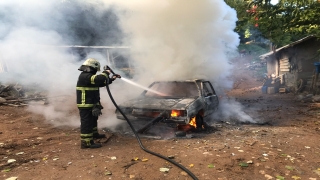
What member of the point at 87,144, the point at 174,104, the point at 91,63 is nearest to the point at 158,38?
the point at 174,104

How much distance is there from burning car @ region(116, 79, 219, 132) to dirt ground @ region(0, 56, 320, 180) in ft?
1.47

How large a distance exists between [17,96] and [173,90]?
7.36 metres

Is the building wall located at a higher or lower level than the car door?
higher

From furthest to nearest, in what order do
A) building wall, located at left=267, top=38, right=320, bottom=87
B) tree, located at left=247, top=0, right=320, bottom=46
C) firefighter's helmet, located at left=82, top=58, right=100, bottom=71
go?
building wall, located at left=267, top=38, right=320, bottom=87
tree, located at left=247, top=0, right=320, bottom=46
firefighter's helmet, located at left=82, top=58, right=100, bottom=71

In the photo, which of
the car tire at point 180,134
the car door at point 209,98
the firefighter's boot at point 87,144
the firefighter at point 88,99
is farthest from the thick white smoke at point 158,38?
the firefighter's boot at point 87,144

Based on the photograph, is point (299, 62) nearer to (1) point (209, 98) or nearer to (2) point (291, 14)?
(2) point (291, 14)

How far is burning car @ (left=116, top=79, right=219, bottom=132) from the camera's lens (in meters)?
4.96

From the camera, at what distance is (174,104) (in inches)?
206

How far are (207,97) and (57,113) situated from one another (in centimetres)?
501

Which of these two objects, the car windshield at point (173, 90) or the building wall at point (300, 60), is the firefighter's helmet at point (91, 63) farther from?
the building wall at point (300, 60)

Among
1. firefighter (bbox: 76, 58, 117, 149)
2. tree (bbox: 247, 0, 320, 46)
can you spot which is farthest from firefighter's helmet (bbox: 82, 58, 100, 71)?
tree (bbox: 247, 0, 320, 46)

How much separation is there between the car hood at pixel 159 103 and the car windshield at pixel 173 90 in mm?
467

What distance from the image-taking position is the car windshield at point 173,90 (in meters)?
6.12

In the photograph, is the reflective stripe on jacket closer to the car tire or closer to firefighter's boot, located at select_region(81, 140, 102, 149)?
firefighter's boot, located at select_region(81, 140, 102, 149)
